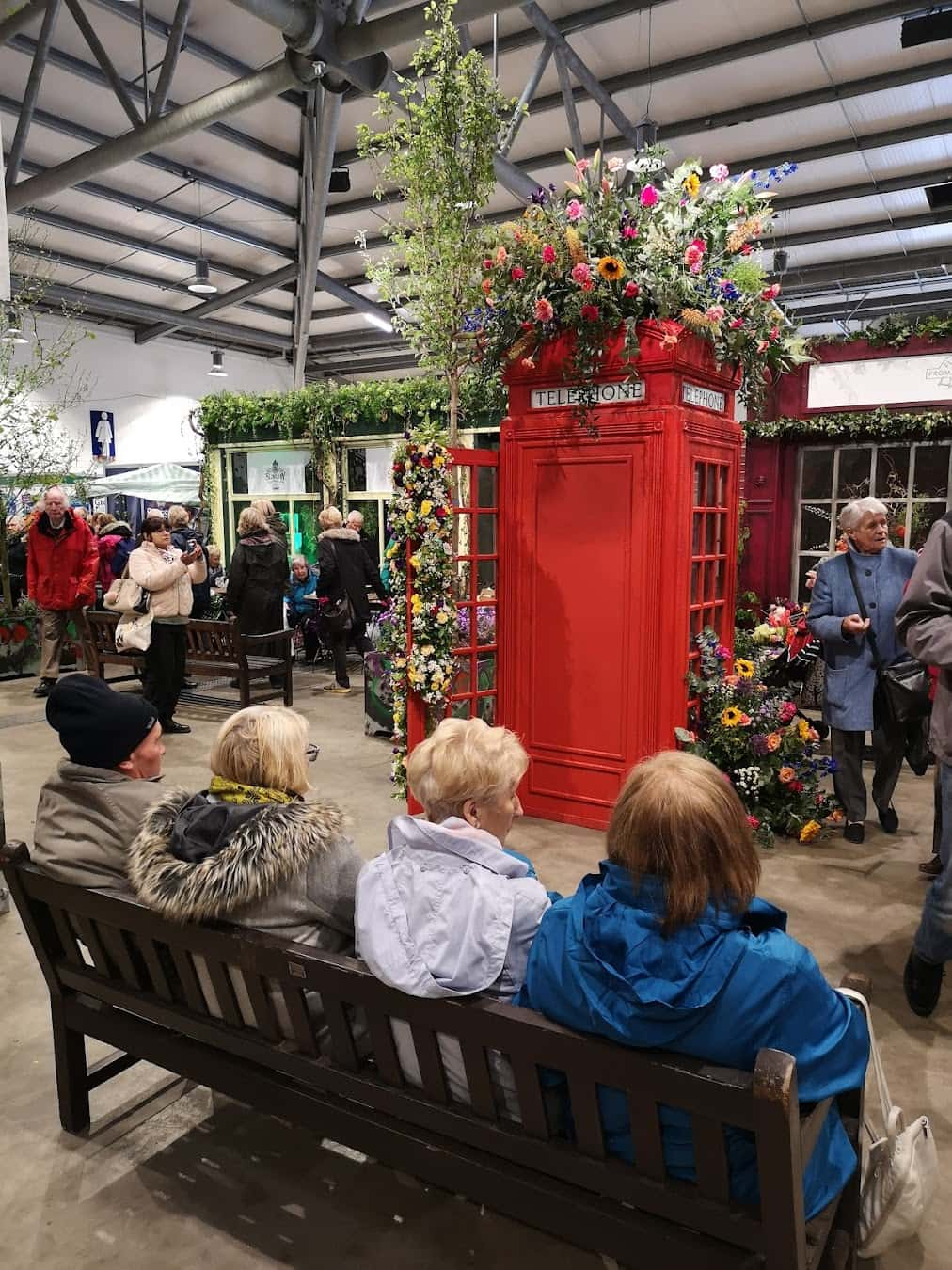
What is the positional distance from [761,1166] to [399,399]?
968cm

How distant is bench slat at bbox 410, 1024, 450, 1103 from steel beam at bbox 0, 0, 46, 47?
7894mm

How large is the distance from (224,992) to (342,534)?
6.70 m

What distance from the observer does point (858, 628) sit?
4395mm

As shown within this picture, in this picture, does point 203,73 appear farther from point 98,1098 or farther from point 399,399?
point 98,1098

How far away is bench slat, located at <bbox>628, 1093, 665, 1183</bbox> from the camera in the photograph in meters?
1.46

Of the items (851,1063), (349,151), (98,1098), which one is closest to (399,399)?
(349,151)

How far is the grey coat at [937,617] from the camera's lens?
8.86ft

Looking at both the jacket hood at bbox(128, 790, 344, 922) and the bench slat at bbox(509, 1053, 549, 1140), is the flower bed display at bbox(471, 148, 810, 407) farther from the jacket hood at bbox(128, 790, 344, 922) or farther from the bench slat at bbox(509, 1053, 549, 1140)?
the bench slat at bbox(509, 1053, 549, 1140)

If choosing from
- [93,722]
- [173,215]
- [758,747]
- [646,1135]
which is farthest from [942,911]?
[173,215]

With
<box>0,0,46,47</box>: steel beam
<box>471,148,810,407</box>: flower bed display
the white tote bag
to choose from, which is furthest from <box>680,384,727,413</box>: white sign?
<box>0,0,46,47</box>: steel beam

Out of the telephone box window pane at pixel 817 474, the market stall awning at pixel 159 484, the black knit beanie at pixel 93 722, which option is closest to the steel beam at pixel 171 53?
the market stall awning at pixel 159 484

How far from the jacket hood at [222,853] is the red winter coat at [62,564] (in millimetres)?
6751

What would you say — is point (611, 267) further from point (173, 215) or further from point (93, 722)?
point (173, 215)

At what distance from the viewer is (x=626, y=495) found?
4.53 metres
